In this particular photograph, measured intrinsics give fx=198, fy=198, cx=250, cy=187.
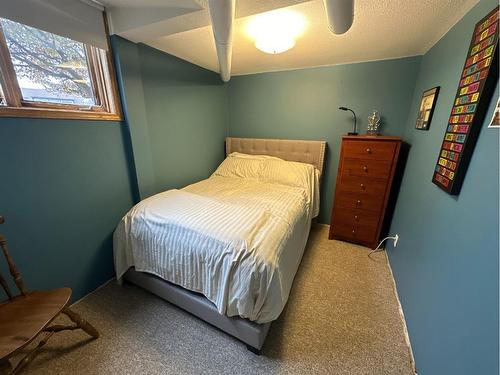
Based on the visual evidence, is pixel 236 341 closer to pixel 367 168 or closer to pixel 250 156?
pixel 367 168

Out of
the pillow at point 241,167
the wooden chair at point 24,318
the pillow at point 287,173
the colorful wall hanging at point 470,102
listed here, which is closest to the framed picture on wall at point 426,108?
the colorful wall hanging at point 470,102

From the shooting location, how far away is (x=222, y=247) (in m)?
1.18

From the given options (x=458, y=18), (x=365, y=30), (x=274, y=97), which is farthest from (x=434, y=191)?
(x=274, y=97)

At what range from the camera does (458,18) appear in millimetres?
1311

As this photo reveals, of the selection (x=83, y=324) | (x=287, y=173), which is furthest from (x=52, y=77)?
(x=287, y=173)

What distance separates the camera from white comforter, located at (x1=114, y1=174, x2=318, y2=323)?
1.12m

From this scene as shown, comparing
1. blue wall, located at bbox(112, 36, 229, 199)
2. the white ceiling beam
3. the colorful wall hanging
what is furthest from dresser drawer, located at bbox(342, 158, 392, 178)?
blue wall, located at bbox(112, 36, 229, 199)

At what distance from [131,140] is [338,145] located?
2359mm

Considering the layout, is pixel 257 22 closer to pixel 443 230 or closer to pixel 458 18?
pixel 458 18

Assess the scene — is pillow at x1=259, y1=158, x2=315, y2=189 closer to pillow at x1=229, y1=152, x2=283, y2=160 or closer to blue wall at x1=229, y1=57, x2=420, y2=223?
pillow at x1=229, y1=152, x2=283, y2=160

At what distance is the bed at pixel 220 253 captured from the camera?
1.12m

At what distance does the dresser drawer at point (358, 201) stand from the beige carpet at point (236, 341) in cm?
80

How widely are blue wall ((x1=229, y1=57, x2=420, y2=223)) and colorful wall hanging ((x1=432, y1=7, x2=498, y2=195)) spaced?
4.02 feet

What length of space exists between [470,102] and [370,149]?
1.08m
